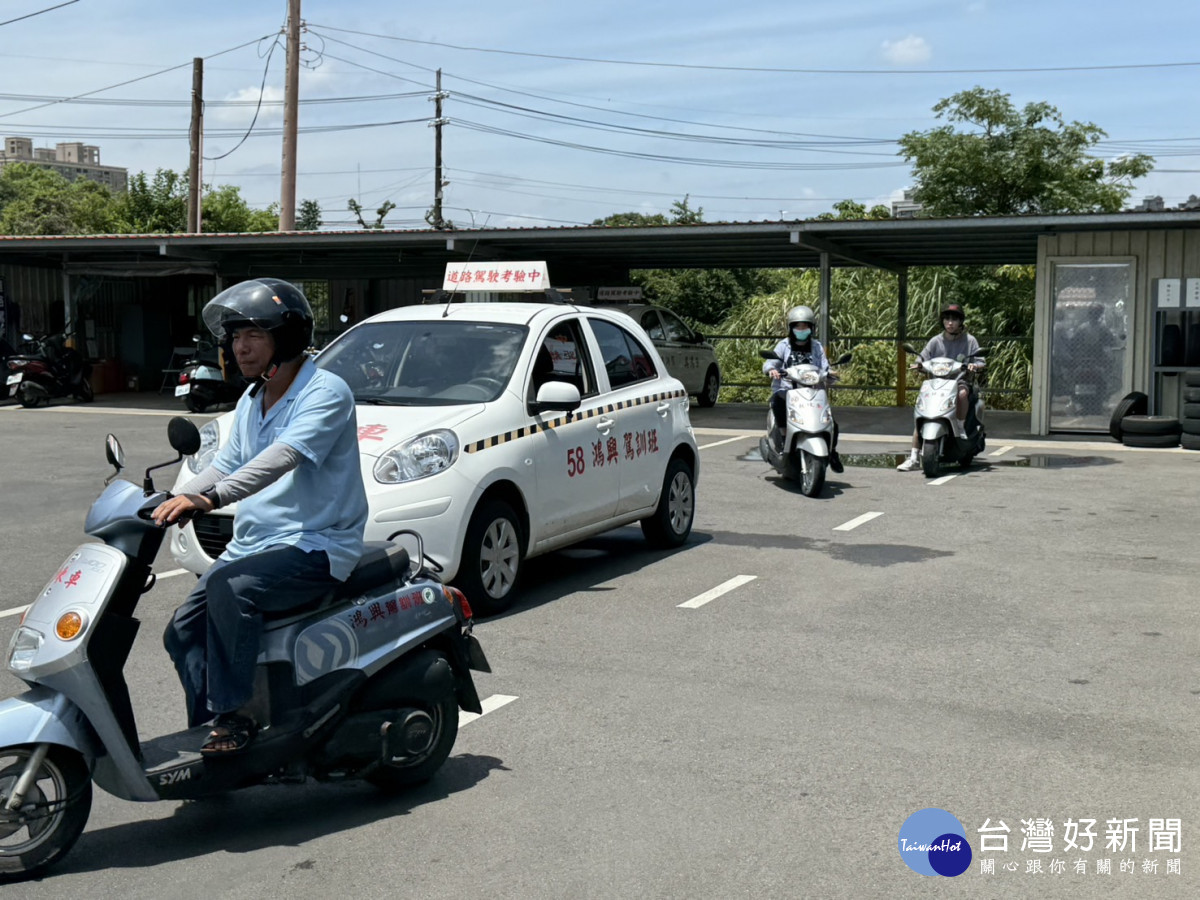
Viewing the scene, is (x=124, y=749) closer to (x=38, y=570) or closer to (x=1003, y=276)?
(x=38, y=570)

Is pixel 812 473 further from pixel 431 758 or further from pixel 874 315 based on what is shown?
pixel 874 315

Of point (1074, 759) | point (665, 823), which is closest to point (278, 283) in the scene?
point (665, 823)

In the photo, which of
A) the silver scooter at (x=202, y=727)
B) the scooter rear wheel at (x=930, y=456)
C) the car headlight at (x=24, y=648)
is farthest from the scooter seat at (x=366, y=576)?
the scooter rear wheel at (x=930, y=456)

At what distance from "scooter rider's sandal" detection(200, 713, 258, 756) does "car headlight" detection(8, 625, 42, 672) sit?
23.6 inches

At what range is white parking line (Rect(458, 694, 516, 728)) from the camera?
564cm

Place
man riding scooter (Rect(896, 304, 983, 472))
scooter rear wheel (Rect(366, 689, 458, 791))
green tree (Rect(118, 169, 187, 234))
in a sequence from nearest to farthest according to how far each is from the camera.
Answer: scooter rear wheel (Rect(366, 689, 458, 791))
man riding scooter (Rect(896, 304, 983, 472))
green tree (Rect(118, 169, 187, 234))

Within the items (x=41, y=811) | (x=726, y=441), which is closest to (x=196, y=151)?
(x=726, y=441)

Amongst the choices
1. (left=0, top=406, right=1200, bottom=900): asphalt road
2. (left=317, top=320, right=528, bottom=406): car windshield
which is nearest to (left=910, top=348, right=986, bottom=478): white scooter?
(left=0, top=406, right=1200, bottom=900): asphalt road

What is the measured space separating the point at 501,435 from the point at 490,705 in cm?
216

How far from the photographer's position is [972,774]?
4.93 meters

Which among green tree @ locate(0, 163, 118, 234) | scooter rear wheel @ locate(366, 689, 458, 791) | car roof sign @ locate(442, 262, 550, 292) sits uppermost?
green tree @ locate(0, 163, 118, 234)

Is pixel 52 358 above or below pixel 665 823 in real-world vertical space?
above

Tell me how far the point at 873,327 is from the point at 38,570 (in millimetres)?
23467

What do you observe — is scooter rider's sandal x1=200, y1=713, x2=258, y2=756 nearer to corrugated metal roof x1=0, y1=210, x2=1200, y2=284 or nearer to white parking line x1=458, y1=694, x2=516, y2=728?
white parking line x1=458, y1=694, x2=516, y2=728
